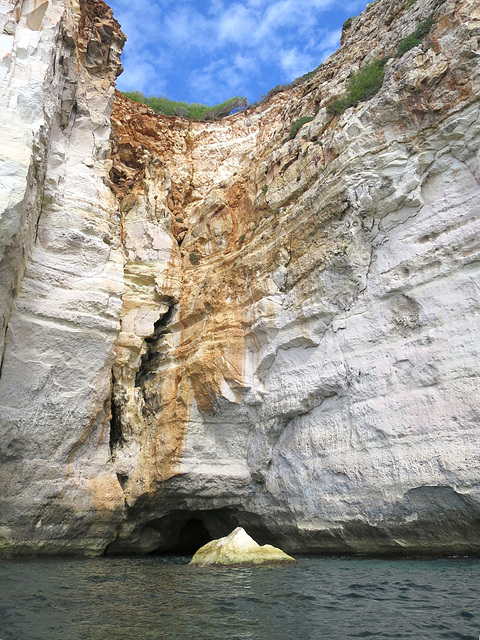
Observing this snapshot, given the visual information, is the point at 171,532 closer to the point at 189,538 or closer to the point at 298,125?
the point at 189,538

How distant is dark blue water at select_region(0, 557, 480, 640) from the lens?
4.75 metres

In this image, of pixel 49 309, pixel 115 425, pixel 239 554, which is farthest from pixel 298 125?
pixel 239 554

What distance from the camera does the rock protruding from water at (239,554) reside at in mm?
9633

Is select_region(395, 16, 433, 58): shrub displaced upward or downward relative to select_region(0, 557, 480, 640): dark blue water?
upward

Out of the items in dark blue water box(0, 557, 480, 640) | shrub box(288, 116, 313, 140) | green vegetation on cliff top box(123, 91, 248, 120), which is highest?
green vegetation on cliff top box(123, 91, 248, 120)

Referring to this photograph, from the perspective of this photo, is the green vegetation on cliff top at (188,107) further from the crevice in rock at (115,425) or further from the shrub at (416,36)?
the crevice in rock at (115,425)

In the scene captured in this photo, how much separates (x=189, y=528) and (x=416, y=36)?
53.9 feet

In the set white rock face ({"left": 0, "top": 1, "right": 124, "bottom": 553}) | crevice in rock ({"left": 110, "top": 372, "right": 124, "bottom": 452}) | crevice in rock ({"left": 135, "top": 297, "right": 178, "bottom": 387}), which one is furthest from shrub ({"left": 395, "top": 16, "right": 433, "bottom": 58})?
crevice in rock ({"left": 110, "top": 372, "right": 124, "bottom": 452})

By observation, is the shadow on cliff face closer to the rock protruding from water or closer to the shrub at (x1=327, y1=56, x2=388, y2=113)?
the rock protruding from water

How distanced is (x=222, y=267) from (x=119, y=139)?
8126 mm

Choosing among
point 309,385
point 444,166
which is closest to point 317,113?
point 444,166

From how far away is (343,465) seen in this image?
1027cm

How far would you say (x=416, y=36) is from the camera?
12.2 metres

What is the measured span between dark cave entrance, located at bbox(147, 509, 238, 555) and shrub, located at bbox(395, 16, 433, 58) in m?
13.0
